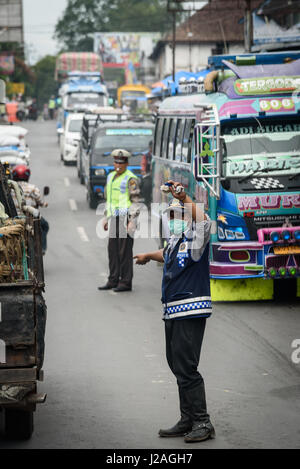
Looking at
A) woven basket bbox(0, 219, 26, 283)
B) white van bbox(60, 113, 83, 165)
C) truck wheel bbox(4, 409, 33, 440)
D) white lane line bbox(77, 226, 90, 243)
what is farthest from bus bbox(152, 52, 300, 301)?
white van bbox(60, 113, 83, 165)

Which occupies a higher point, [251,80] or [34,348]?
[251,80]

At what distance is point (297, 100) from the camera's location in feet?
43.7

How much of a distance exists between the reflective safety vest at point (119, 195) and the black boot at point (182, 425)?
7.06 metres

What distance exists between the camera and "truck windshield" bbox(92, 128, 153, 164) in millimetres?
26406

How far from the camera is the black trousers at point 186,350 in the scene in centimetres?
738

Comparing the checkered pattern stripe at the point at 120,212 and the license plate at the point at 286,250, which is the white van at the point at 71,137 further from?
the license plate at the point at 286,250

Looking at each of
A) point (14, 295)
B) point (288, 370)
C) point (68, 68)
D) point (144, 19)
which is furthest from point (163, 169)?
point (144, 19)

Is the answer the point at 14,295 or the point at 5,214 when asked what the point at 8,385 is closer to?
the point at 14,295

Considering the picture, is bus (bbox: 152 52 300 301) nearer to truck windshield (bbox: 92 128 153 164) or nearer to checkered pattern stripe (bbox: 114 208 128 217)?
checkered pattern stripe (bbox: 114 208 128 217)

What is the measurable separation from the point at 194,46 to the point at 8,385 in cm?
7209

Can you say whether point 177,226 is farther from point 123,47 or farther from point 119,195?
point 123,47

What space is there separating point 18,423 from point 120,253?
291 inches

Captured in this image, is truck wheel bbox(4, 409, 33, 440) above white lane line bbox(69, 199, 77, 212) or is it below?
above

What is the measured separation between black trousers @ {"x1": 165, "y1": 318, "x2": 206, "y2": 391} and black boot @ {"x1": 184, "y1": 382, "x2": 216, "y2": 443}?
52 mm
